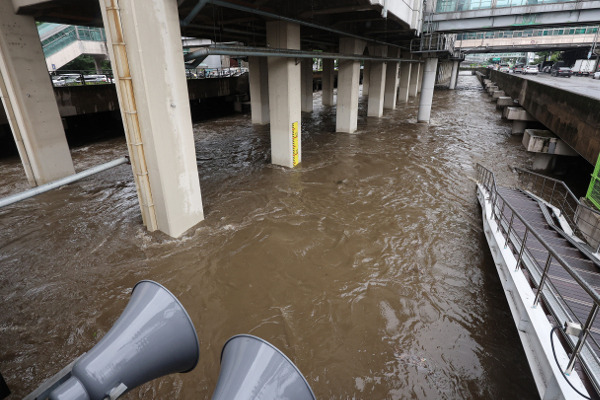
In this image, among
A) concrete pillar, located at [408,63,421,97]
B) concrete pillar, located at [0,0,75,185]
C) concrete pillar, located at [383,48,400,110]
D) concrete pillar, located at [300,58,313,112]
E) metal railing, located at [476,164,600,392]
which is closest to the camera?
metal railing, located at [476,164,600,392]

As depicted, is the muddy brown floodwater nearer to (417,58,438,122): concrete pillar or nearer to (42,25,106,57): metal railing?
(417,58,438,122): concrete pillar

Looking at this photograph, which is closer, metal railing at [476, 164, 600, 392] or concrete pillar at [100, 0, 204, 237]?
metal railing at [476, 164, 600, 392]

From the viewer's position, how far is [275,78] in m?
12.3

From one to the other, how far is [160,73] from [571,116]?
12.6 metres

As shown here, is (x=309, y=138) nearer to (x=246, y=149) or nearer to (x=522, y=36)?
(x=246, y=149)

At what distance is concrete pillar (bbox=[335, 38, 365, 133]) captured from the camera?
17.0 meters

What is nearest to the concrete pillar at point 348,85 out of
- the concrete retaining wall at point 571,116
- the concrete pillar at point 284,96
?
the concrete pillar at point 284,96

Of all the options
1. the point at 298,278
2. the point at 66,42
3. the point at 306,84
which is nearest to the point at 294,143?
the point at 298,278

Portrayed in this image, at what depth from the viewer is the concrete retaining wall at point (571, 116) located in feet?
29.8

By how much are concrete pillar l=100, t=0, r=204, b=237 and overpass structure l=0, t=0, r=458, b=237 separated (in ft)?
0.07

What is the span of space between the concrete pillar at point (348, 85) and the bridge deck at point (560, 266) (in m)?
11.3

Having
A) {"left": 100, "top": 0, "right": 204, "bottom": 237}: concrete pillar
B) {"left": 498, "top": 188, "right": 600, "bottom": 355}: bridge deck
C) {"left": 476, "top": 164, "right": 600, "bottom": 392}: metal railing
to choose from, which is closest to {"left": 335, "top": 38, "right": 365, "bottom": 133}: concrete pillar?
{"left": 498, "top": 188, "right": 600, "bottom": 355}: bridge deck

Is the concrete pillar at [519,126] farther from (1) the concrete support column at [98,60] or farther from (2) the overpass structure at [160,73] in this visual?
(1) the concrete support column at [98,60]

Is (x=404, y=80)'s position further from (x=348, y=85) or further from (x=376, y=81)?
(x=348, y=85)
